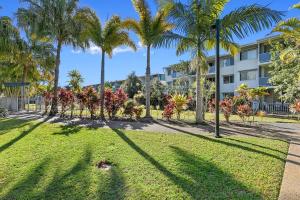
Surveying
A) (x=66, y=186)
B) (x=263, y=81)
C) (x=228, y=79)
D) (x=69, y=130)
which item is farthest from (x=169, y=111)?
(x=228, y=79)

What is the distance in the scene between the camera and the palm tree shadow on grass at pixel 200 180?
5.69 m

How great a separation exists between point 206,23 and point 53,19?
1042 centimetres

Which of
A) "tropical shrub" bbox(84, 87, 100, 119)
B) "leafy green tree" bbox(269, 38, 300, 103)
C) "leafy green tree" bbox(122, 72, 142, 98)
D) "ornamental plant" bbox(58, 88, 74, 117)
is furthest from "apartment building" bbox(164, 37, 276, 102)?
"ornamental plant" bbox(58, 88, 74, 117)

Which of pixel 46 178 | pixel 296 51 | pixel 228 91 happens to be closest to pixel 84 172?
pixel 46 178

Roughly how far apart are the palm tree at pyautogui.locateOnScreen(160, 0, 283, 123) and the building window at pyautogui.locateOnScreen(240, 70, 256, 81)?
20.5 m

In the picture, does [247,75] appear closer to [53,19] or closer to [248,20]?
[248,20]

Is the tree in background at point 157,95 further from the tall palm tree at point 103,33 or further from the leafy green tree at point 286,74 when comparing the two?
→ the tall palm tree at point 103,33

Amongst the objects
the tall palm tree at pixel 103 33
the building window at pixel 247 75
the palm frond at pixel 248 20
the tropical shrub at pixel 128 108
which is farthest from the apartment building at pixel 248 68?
the tropical shrub at pixel 128 108

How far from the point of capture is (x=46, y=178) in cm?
675

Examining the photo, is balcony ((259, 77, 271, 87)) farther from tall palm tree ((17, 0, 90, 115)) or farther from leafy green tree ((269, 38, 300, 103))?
tall palm tree ((17, 0, 90, 115))

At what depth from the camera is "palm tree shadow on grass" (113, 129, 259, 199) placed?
18.7ft

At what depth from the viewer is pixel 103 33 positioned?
1750 centimetres

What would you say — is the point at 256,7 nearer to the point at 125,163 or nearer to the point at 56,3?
the point at 125,163

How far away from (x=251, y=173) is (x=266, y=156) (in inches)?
63.1
